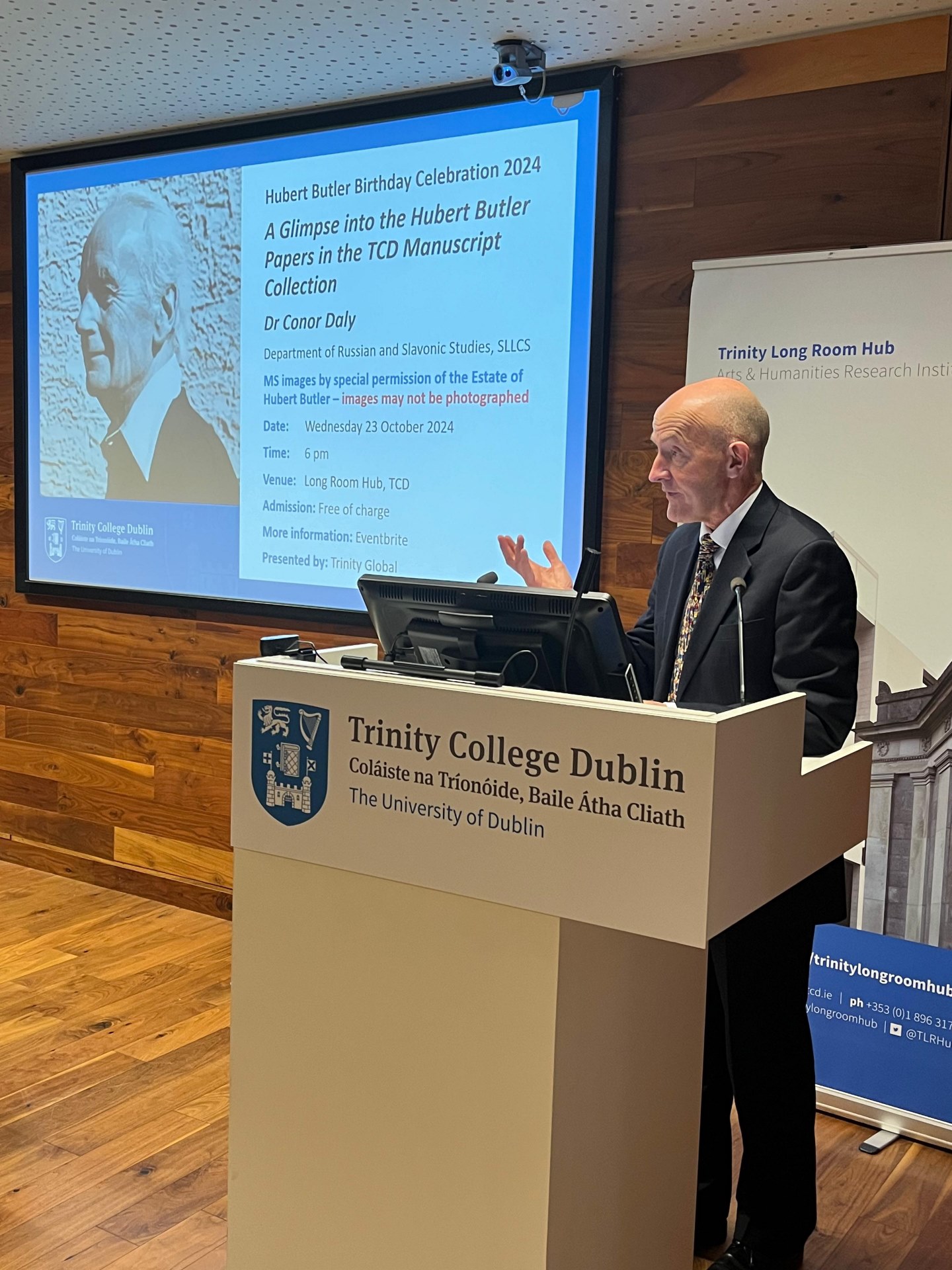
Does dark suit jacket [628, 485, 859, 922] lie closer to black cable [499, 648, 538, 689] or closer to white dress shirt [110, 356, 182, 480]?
black cable [499, 648, 538, 689]

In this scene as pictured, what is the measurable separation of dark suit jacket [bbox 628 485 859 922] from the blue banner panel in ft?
2.50

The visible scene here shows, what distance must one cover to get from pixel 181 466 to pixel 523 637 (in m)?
2.75

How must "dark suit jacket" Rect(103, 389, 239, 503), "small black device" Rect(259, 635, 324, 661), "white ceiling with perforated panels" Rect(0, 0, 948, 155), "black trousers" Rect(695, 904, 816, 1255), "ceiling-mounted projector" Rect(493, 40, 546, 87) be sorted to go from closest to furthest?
"small black device" Rect(259, 635, 324, 661)
"black trousers" Rect(695, 904, 816, 1255)
"white ceiling with perforated panels" Rect(0, 0, 948, 155)
"ceiling-mounted projector" Rect(493, 40, 546, 87)
"dark suit jacket" Rect(103, 389, 239, 503)

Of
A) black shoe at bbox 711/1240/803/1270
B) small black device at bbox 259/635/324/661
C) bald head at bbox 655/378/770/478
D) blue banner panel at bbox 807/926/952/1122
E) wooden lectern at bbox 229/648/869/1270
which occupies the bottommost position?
black shoe at bbox 711/1240/803/1270

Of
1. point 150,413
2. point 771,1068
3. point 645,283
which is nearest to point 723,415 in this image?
point 771,1068

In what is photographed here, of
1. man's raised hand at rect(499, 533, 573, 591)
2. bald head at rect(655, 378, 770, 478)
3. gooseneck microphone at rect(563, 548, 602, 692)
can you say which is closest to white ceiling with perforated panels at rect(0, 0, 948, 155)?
bald head at rect(655, 378, 770, 478)

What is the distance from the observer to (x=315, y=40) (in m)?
3.04

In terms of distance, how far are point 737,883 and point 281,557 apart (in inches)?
104

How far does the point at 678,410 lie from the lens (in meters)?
2.08

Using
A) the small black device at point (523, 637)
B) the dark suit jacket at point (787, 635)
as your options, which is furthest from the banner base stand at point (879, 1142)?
the small black device at point (523, 637)

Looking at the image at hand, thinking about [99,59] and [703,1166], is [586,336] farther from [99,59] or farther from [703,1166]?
[703,1166]

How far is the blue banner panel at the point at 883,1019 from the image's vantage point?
2.70 metres

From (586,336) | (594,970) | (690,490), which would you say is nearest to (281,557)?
(586,336)

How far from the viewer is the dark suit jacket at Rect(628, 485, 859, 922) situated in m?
1.93
